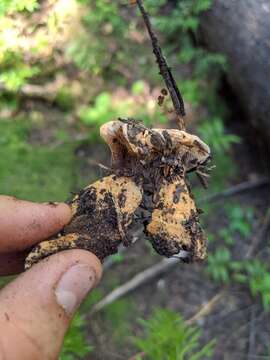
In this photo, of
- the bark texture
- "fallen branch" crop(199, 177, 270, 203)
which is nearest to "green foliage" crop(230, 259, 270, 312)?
"fallen branch" crop(199, 177, 270, 203)

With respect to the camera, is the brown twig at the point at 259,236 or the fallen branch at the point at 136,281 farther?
the brown twig at the point at 259,236

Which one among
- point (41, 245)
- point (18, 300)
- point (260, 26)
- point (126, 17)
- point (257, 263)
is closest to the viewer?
point (18, 300)

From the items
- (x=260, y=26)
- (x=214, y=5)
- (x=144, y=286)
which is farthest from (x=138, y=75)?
(x=144, y=286)

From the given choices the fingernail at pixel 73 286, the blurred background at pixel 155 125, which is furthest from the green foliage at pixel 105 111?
the fingernail at pixel 73 286

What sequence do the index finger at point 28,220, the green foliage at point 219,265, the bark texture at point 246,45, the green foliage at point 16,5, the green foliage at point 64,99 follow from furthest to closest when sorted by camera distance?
1. the green foliage at point 64,99
2. the green foliage at point 219,265
3. the bark texture at point 246,45
4. the green foliage at point 16,5
5. the index finger at point 28,220

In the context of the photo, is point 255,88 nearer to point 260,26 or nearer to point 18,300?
point 260,26

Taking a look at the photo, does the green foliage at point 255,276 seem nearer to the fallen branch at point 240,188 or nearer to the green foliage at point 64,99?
the fallen branch at point 240,188

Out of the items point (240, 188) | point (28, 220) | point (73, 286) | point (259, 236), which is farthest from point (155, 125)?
point (73, 286)

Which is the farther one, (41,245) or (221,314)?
(221,314)
